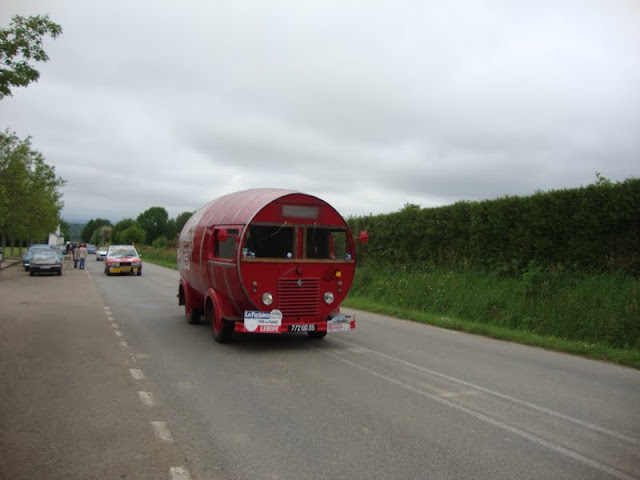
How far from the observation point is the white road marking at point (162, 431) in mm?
4980

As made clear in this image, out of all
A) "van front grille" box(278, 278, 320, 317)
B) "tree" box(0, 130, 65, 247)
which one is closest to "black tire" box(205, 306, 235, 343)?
"van front grille" box(278, 278, 320, 317)

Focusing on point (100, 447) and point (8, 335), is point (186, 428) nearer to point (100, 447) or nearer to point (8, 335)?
point (100, 447)

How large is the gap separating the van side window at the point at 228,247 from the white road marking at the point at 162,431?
14.7 ft

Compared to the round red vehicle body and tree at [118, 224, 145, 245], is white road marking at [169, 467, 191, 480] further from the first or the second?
tree at [118, 224, 145, 245]

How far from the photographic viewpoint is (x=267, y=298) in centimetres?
945

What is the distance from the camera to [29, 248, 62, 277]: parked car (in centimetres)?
3062

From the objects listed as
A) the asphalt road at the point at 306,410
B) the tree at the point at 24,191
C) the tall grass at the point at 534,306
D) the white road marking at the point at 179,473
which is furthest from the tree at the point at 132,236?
the white road marking at the point at 179,473

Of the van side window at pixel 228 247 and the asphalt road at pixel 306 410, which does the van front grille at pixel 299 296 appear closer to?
the asphalt road at pixel 306 410

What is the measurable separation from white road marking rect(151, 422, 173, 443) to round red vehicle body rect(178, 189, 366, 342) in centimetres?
388

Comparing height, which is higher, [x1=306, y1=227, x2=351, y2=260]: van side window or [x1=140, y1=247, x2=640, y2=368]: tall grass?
[x1=306, y1=227, x2=351, y2=260]: van side window

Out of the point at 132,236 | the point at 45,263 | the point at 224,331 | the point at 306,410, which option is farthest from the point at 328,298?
the point at 132,236

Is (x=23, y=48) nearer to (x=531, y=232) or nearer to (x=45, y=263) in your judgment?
(x=531, y=232)

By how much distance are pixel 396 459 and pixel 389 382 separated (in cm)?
275

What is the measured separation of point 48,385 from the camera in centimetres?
689
